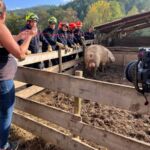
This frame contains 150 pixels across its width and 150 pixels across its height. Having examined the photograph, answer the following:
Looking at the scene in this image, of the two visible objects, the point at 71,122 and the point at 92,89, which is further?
the point at 71,122

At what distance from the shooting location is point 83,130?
3.79 m

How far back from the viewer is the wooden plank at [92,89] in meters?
3.19

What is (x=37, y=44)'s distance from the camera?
24.9 ft

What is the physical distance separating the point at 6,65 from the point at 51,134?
1.25 metres

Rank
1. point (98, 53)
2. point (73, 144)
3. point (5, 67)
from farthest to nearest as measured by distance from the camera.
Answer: point (98, 53), point (73, 144), point (5, 67)

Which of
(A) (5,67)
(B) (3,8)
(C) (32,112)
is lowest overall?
(C) (32,112)

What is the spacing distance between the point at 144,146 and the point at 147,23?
11789 millimetres

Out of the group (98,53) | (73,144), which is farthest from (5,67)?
(98,53)

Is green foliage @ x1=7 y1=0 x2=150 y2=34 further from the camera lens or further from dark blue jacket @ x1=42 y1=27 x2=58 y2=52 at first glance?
the camera lens

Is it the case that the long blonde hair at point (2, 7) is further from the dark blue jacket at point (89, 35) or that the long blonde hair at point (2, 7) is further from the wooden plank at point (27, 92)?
the dark blue jacket at point (89, 35)

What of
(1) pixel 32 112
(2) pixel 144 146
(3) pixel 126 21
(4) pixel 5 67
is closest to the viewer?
(2) pixel 144 146

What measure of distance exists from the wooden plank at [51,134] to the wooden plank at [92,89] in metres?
0.54

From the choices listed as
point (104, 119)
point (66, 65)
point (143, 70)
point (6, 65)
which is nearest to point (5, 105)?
point (6, 65)

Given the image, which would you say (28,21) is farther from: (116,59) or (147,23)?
(147,23)
